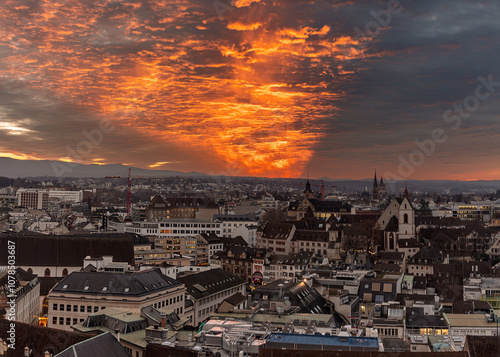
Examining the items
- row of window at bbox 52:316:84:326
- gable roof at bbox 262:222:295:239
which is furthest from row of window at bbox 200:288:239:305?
gable roof at bbox 262:222:295:239

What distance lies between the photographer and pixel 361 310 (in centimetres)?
5722

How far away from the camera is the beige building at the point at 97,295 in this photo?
51.3 metres

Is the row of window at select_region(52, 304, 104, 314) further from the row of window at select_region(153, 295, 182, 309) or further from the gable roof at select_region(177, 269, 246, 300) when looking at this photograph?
the gable roof at select_region(177, 269, 246, 300)

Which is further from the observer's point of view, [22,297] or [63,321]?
[22,297]

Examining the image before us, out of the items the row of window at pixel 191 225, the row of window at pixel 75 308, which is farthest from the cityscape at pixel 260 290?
the row of window at pixel 191 225

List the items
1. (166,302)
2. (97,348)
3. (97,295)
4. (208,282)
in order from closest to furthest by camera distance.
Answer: (97,348), (97,295), (166,302), (208,282)

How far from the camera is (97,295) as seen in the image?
51844 millimetres

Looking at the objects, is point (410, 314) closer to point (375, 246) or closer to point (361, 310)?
point (361, 310)

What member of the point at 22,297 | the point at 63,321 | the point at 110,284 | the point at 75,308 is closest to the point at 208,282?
the point at 110,284

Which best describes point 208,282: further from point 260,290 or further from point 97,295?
point 97,295

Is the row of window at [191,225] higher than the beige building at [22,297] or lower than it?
higher

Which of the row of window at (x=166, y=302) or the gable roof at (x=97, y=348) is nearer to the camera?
the gable roof at (x=97, y=348)

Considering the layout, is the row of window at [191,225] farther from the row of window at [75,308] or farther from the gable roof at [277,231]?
the row of window at [75,308]

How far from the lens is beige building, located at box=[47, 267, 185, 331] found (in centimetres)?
5128
